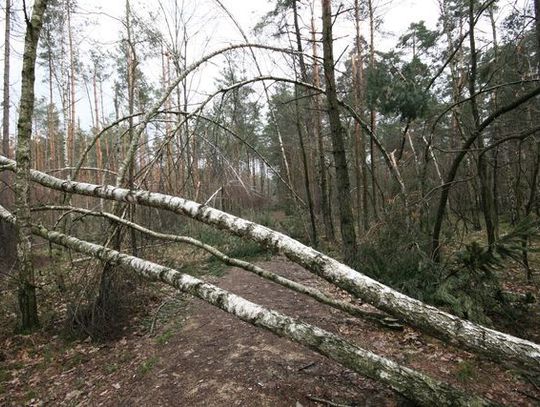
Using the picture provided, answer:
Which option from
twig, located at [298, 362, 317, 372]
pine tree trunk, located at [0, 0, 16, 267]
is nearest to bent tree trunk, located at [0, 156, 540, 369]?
twig, located at [298, 362, 317, 372]

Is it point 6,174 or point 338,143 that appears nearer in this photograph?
point 338,143

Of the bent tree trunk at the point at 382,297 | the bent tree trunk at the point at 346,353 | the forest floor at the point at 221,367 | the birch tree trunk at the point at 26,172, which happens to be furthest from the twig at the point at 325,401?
the birch tree trunk at the point at 26,172

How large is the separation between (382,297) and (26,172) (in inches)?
176

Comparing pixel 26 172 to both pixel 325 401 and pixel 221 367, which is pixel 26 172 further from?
pixel 325 401

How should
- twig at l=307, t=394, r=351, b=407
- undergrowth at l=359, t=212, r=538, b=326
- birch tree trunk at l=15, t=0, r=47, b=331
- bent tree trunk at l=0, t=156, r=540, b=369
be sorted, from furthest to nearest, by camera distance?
birch tree trunk at l=15, t=0, r=47, b=331
undergrowth at l=359, t=212, r=538, b=326
twig at l=307, t=394, r=351, b=407
bent tree trunk at l=0, t=156, r=540, b=369

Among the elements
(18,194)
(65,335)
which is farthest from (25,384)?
(18,194)

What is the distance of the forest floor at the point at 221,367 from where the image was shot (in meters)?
2.80

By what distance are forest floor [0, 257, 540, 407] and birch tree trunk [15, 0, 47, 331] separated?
1.39ft

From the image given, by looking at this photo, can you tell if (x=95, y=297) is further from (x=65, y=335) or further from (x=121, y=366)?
(x=121, y=366)

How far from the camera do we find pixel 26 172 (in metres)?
4.06

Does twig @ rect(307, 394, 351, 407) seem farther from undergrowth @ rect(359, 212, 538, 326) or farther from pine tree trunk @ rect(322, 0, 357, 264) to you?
pine tree trunk @ rect(322, 0, 357, 264)

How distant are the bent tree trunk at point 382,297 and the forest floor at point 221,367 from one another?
2.22 feet

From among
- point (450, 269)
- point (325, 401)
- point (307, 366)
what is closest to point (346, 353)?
point (325, 401)

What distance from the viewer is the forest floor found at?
2797 mm
